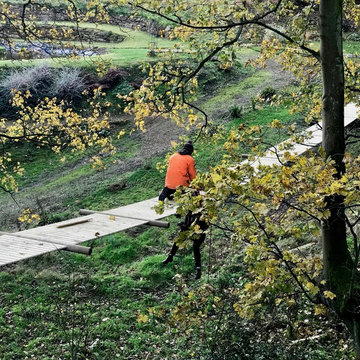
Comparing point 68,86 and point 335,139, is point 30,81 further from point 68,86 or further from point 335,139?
point 335,139

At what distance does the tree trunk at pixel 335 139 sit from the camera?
16.8ft

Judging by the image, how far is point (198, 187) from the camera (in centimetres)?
432

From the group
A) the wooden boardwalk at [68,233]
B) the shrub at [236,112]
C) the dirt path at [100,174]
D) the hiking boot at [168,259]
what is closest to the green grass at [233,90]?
the dirt path at [100,174]

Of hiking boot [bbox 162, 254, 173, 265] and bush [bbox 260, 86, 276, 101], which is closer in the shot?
hiking boot [bbox 162, 254, 173, 265]

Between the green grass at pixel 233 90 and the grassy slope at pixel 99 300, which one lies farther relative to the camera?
the green grass at pixel 233 90

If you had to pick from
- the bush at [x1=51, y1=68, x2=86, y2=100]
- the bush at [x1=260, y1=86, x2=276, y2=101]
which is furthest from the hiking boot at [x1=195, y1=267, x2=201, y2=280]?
the bush at [x1=51, y1=68, x2=86, y2=100]

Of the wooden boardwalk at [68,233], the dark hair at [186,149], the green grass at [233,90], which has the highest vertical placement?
the dark hair at [186,149]

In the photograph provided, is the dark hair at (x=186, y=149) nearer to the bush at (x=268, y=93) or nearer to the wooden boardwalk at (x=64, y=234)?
the wooden boardwalk at (x=64, y=234)

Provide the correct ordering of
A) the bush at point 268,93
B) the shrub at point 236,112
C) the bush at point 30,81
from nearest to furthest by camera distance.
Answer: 1. the shrub at point 236,112
2. the bush at point 268,93
3. the bush at point 30,81

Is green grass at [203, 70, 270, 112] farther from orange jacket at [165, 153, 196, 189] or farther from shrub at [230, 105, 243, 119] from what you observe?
orange jacket at [165, 153, 196, 189]

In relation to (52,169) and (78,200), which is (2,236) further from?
(52,169)

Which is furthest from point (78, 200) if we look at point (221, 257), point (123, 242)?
point (221, 257)

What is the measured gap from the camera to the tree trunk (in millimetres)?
5105

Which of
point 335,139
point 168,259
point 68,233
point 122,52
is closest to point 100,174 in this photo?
point 68,233
